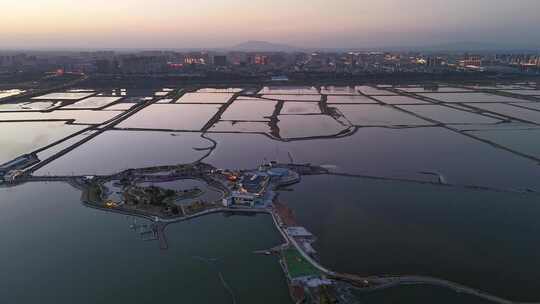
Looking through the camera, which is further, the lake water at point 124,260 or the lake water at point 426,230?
the lake water at point 426,230

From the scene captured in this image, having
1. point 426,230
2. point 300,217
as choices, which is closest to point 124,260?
point 300,217

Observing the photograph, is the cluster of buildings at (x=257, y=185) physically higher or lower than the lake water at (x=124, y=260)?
higher

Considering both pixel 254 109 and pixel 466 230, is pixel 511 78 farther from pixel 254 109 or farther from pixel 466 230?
pixel 466 230

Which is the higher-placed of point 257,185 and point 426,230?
point 257,185

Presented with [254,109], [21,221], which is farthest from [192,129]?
[21,221]

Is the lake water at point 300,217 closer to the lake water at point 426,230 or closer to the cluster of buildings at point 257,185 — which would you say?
the lake water at point 426,230

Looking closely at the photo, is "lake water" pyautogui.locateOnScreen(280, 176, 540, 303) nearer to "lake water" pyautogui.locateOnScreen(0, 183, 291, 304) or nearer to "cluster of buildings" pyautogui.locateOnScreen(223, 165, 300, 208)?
"cluster of buildings" pyautogui.locateOnScreen(223, 165, 300, 208)

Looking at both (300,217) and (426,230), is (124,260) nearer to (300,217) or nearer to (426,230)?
(300,217)

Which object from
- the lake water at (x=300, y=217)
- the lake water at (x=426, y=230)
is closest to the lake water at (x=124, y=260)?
the lake water at (x=300, y=217)

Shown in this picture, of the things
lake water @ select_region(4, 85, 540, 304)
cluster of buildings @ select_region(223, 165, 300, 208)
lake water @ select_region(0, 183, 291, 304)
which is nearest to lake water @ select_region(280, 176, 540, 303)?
lake water @ select_region(4, 85, 540, 304)

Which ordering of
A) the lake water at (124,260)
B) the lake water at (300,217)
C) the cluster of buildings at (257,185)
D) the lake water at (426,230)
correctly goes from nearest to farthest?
the lake water at (124,260), the lake water at (300,217), the lake water at (426,230), the cluster of buildings at (257,185)

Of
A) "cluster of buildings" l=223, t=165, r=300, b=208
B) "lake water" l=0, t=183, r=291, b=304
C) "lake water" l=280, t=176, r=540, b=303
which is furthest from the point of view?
"cluster of buildings" l=223, t=165, r=300, b=208
